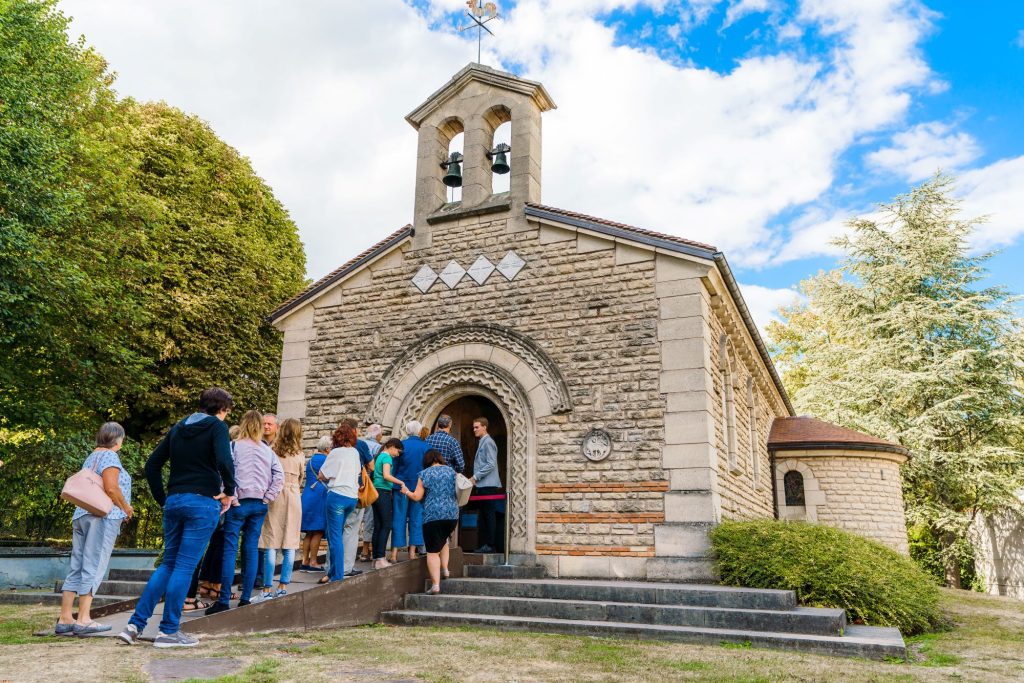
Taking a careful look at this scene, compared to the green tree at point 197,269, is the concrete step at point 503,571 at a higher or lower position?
lower

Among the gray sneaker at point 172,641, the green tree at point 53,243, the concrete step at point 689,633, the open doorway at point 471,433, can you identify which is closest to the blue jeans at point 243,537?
the gray sneaker at point 172,641

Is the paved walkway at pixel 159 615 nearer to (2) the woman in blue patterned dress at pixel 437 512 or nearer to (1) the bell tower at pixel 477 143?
(2) the woman in blue patterned dress at pixel 437 512

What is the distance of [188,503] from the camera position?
5586mm

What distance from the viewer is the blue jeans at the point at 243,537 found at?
21.2ft

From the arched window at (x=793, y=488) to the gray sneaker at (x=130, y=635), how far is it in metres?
14.3

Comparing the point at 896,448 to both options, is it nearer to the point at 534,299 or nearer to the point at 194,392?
the point at 534,299

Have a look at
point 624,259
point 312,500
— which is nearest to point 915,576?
point 624,259

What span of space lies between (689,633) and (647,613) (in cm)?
62

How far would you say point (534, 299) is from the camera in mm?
11422

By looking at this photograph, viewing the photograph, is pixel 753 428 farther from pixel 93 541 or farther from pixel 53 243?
pixel 53 243

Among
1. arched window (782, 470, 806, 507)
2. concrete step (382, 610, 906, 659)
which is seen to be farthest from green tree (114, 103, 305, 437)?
arched window (782, 470, 806, 507)

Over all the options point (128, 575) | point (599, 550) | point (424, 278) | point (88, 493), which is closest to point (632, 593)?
point (599, 550)

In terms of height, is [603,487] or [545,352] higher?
[545,352]

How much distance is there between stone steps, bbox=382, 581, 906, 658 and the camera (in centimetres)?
662
